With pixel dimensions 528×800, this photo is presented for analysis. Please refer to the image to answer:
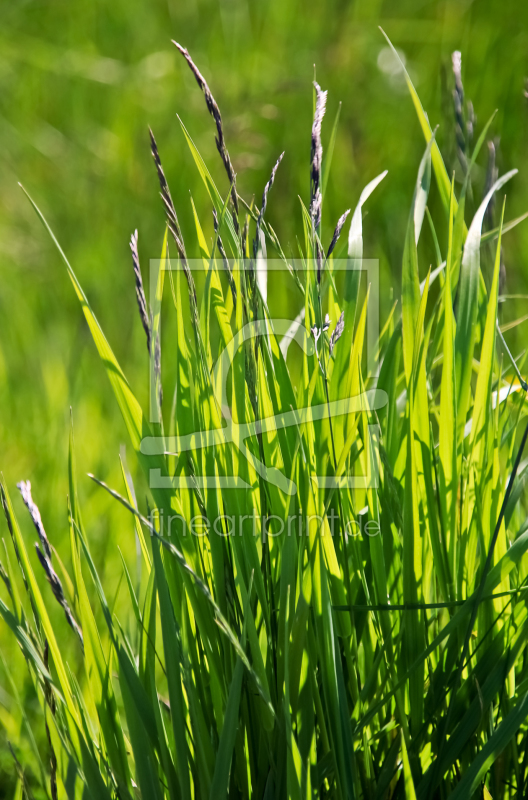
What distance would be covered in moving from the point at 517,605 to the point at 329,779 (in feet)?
0.65

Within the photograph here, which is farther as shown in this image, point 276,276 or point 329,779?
point 276,276

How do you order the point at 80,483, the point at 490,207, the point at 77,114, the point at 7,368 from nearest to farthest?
the point at 490,207 → the point at 80,483 → the point at 7,368 → the point at 77,114

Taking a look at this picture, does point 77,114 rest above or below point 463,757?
above

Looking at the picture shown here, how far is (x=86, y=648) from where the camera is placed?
0.50 metres

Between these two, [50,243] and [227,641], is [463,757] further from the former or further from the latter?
[50,243]

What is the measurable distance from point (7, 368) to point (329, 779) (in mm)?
1452

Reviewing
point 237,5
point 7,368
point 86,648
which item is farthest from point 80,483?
point 237,5

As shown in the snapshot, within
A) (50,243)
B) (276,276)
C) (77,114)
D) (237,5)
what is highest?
(237,5)

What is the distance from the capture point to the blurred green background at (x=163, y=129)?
1.76 metres

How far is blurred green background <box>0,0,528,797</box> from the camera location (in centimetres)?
176

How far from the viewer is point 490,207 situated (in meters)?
0.81

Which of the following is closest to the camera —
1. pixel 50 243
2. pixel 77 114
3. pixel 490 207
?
pixel 490 207

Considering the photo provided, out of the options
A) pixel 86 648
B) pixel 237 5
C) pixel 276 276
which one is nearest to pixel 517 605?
pixel 86 648

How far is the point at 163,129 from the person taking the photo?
2260 mm
